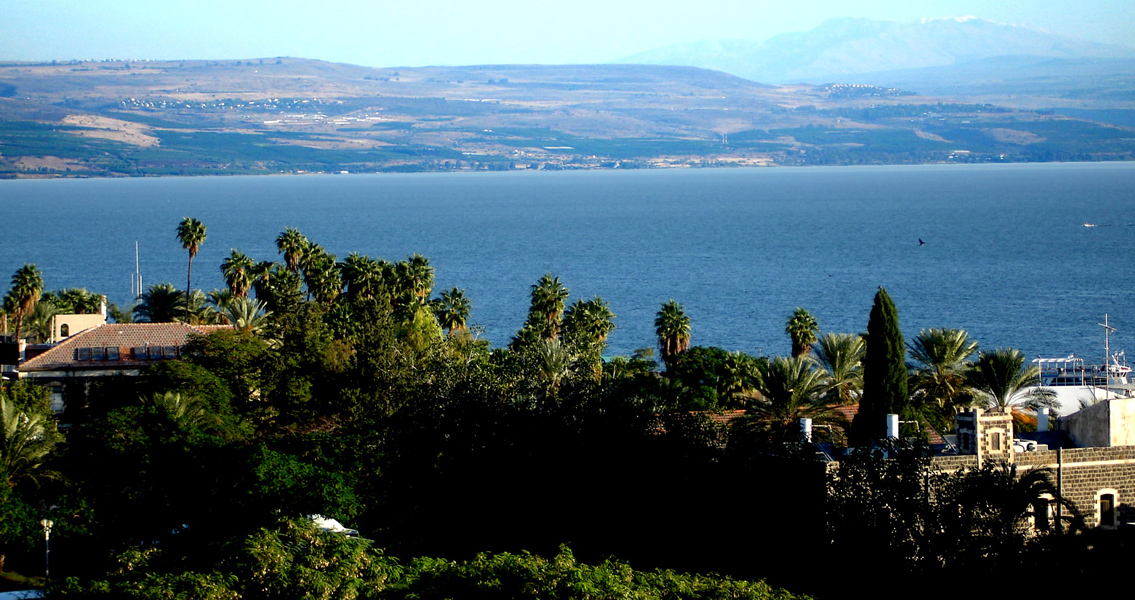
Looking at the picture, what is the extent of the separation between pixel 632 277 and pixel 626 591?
4192 inches

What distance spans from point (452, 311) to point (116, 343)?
1673 centimetres

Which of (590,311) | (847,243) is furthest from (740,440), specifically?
(847,243)

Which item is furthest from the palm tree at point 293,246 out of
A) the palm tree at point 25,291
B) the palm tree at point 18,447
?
the palm tree at point 18,447

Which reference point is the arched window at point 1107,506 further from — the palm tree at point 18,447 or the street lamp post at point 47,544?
the palm tree at point 18,447

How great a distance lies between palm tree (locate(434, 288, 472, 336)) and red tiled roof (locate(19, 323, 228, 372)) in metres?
12.1

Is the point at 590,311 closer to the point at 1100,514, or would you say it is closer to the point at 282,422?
the point at 282,422

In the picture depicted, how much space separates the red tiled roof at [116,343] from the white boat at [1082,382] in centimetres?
3275

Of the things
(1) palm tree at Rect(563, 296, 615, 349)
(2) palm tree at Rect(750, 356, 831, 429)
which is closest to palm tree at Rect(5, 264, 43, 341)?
(1) palm tree at Rect(563, 296, 615, 349)

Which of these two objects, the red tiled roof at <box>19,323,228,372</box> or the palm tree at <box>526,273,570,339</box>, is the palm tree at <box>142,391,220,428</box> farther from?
the palm tree at <box>526,273,570,339</box>

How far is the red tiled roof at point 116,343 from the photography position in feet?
152

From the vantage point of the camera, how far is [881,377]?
3350cm

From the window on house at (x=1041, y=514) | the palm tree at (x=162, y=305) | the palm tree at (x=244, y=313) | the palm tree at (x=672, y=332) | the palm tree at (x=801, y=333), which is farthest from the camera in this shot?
the palm tree at (x=162, y=305)

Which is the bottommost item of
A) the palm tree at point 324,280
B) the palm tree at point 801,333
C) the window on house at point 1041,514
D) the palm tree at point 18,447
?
the window on house at point 1041,514

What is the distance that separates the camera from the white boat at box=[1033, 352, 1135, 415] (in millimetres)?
52978
